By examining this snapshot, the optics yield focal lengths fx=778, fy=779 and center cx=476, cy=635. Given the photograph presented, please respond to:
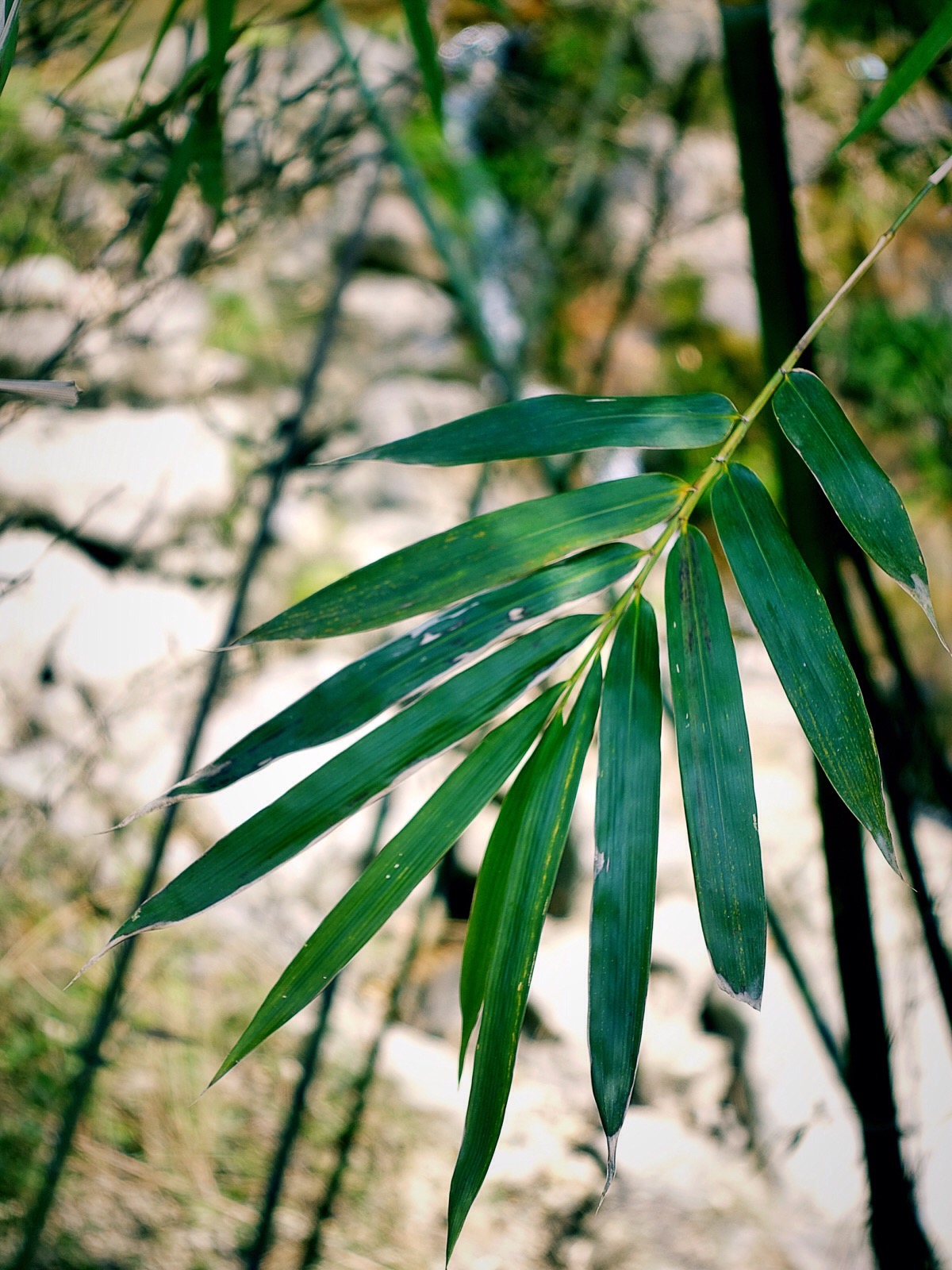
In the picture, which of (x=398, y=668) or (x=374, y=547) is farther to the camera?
(x=374, y=547)

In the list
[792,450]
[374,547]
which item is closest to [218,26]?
[792,450]

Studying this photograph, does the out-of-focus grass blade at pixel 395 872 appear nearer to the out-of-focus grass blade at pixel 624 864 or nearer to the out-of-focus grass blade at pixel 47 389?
the out-of-focus grass blade at pixel 624 864

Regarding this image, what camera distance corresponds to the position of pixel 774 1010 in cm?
152

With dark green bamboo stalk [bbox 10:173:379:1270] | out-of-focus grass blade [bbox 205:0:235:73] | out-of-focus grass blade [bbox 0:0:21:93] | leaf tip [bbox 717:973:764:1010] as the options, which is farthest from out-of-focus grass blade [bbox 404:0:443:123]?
leaf tip [bbox 717:973:764:1010]

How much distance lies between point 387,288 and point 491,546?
2.36 m

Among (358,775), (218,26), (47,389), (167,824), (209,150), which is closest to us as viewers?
(47,389)

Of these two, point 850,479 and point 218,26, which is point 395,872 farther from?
point 218,26

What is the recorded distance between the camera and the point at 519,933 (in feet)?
1.36

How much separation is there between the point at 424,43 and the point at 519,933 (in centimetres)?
63

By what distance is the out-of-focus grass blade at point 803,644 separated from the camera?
0.38 meters

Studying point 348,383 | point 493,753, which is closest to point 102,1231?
point 493,753

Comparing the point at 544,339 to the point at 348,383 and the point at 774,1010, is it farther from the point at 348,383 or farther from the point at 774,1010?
the point at 774,1010

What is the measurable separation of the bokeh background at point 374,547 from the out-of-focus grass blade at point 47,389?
1.43 feet

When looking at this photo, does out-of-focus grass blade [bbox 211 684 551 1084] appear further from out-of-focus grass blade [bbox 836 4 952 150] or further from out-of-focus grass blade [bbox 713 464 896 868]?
out-of-focus grass blade [bbox 836 4 952 150]
